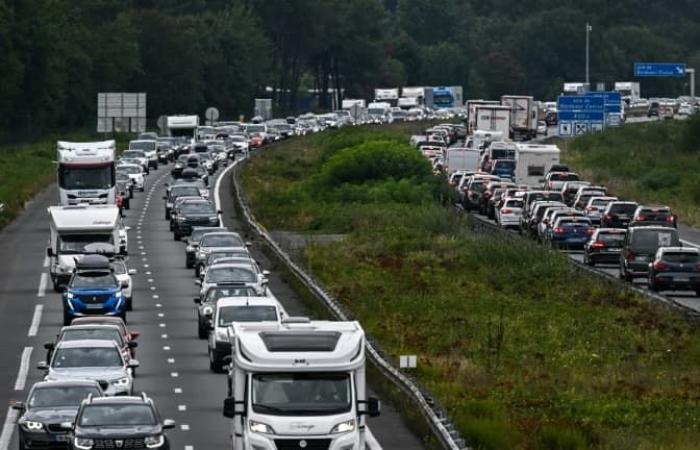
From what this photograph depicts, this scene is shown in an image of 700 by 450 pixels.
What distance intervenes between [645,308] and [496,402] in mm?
17468

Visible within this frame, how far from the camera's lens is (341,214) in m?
88.9

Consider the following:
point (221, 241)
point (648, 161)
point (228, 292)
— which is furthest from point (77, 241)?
point (648, 161)

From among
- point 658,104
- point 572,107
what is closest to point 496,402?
point 572,107

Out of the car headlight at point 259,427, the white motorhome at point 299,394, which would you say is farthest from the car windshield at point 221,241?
the car headlight at point 259,427

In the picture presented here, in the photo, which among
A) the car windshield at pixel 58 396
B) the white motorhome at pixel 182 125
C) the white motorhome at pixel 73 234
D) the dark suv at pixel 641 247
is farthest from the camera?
the white motorhome at pixel 182 125

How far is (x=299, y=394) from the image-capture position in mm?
28172

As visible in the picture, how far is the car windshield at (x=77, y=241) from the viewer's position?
60750 millimetres

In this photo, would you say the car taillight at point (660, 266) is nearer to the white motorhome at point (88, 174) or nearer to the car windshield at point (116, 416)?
the white motorhome at point (88, 174)

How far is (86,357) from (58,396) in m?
4.92

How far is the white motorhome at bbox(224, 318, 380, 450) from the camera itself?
27.8 m

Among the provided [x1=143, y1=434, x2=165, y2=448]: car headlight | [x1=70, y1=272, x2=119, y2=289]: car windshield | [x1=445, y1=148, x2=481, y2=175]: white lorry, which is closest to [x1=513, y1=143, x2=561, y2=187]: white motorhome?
[x1=445, y1=148, x2=481, y2=175]: white lorry

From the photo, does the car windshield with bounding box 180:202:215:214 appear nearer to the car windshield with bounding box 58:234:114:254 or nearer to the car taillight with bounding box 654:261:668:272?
the car windshield with bounding box 58:234:114:254

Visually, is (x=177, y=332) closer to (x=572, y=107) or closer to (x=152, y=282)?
(x=152, y=282)

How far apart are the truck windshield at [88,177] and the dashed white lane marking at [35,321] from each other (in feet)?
69.3
